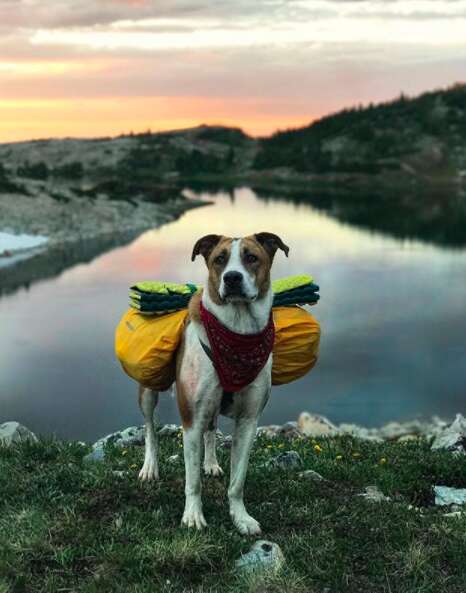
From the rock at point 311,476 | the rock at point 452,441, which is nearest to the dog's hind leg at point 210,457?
the rock at point 311,476

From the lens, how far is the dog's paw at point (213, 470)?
8.31m

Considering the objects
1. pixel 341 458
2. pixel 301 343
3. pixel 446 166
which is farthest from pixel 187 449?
pixel 446 166

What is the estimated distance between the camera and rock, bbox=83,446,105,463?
29.9 feet

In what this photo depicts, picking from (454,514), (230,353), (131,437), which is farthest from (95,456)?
(454,514)

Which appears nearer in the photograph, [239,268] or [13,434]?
[239,268]

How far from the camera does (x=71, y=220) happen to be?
58656mm

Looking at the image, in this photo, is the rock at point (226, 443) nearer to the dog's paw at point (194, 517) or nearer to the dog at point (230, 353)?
the dog at point (230, 353)

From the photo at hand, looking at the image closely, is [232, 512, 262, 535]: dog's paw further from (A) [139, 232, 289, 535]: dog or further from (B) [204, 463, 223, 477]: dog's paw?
(B) [204, 463, 223, 477]: dog's paw

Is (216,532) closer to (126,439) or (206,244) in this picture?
(206,244)

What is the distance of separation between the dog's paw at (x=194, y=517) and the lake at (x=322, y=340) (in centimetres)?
1236

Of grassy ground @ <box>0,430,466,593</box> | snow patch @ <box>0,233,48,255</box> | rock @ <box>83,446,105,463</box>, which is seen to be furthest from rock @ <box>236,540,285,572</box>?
snow patch @ <box>0,233,48,255</box>

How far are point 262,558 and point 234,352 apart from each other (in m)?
1.74

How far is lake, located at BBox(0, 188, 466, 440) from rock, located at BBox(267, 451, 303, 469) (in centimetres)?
1048

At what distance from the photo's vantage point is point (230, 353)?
21.4 feet
